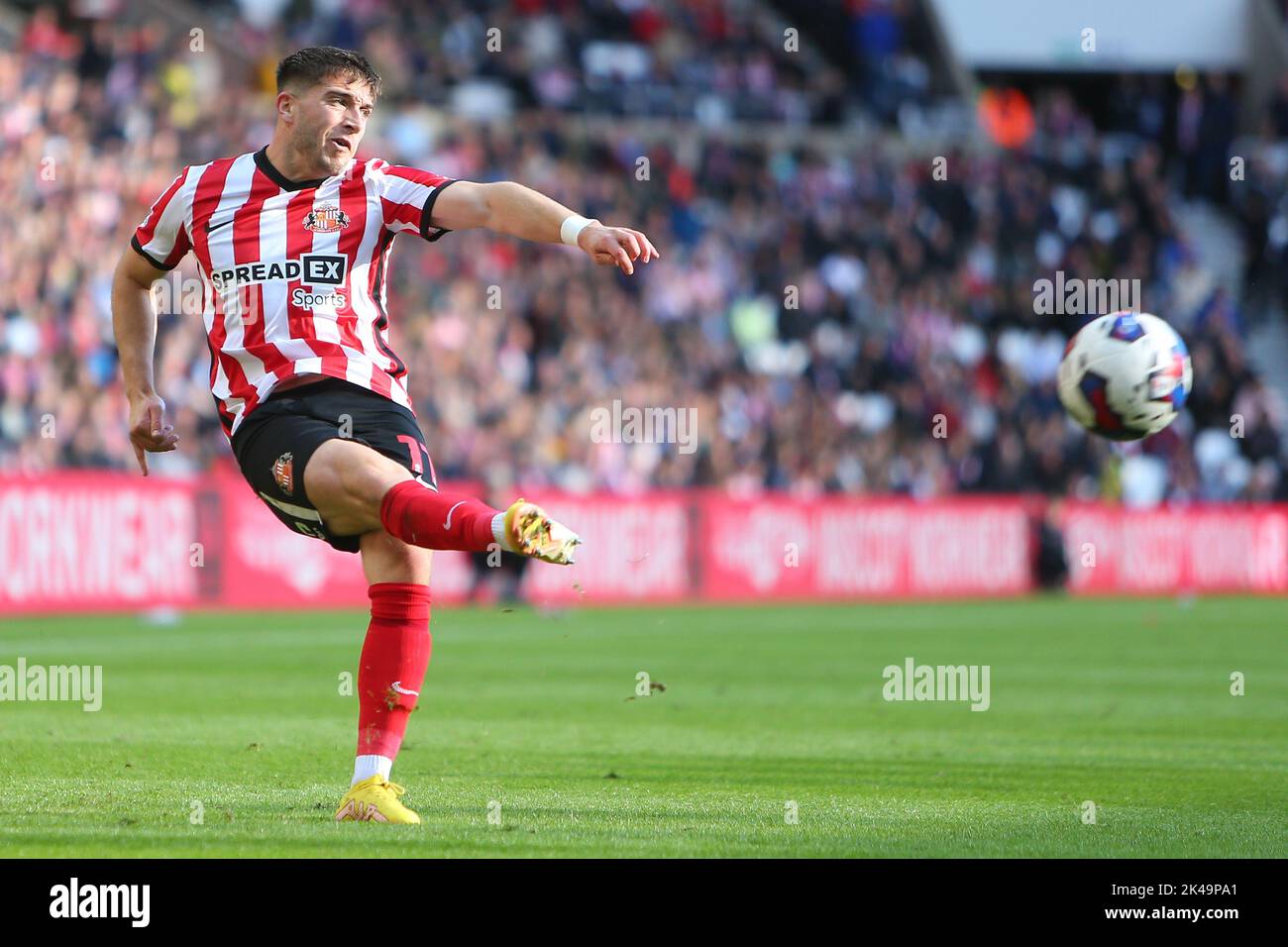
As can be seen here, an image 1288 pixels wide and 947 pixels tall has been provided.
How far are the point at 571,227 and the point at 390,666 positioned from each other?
1.50 meters

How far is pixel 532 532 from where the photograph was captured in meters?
5.53

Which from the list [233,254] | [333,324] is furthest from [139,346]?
[333,324]

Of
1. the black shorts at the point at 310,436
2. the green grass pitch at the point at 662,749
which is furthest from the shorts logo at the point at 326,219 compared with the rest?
the green grass pitch at the point at 662,749

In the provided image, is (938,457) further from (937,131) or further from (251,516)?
(251,516)

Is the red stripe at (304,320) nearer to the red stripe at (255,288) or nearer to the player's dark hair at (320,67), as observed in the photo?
the red stripe at (255,288)

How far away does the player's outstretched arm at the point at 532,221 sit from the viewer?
19.2ft

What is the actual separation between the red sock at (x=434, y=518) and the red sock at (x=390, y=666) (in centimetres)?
40

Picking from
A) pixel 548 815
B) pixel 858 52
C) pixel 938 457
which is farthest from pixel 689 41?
pixel 548 815

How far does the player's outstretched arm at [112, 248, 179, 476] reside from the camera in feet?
22.0

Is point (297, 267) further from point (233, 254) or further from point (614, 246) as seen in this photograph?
point (614, 246)

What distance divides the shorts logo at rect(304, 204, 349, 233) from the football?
4.10 meters

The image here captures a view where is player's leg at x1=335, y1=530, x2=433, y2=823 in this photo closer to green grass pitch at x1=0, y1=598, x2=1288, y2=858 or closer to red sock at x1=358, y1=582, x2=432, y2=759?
red sock at x1=358, y1=582, x2=432, y2=759

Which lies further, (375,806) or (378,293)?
(378,293)

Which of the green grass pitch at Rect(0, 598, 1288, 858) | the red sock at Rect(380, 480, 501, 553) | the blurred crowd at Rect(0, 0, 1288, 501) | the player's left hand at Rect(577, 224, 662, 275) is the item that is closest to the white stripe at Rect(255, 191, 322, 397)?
the red sock at Rect(380, 480, 501, 553)
